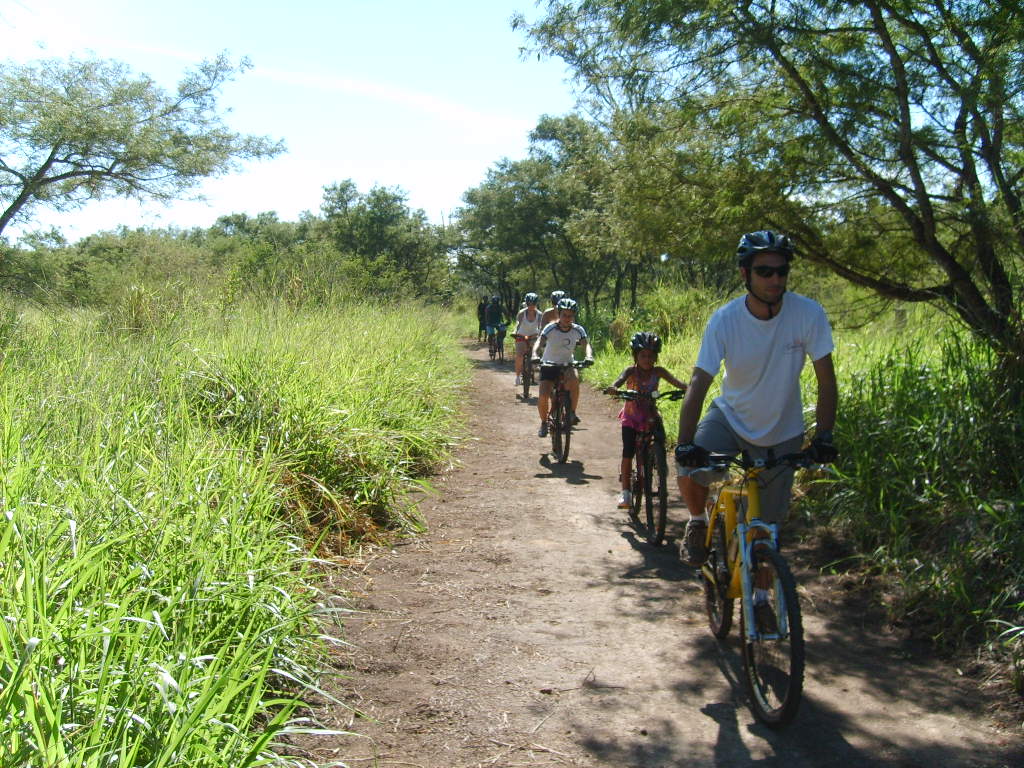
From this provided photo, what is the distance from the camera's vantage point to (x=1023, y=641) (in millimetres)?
4090

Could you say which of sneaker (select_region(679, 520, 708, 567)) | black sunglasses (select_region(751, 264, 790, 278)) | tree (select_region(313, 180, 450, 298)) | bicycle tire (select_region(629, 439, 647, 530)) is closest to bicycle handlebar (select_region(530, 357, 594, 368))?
bicycle tire (select_region(629, 439, 647, 530))

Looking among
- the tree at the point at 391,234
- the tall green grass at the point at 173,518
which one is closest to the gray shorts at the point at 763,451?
the tall green grass at the point at 173,518

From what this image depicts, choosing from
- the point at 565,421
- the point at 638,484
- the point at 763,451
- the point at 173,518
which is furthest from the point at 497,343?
the point at 173,518

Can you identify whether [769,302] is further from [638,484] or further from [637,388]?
[637,388]

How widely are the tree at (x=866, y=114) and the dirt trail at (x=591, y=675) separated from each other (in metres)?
2.50

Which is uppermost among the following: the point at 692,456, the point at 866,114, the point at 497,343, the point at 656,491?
the point at 866,114

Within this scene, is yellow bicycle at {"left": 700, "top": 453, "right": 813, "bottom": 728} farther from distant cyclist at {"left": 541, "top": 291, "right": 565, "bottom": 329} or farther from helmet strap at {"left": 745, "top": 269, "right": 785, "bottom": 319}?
distant cyclist at {"left": 541, "top": 291, "right": 565, "bottom": 329}

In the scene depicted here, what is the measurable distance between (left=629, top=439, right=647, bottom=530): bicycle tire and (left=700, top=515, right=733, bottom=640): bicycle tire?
2.21 meters

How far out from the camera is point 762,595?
379cm

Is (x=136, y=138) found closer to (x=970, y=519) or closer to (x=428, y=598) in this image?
(x=428, y=598)

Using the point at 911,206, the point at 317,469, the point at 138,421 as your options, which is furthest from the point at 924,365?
the point at 138,421

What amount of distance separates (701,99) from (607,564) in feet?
12.8

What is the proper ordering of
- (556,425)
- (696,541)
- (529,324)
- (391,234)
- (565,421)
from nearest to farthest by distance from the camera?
1. (696,541)
2. (565,421)
3. (556,425)
4. (529,324)
5. (391,234)

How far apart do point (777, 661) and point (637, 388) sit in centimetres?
394
